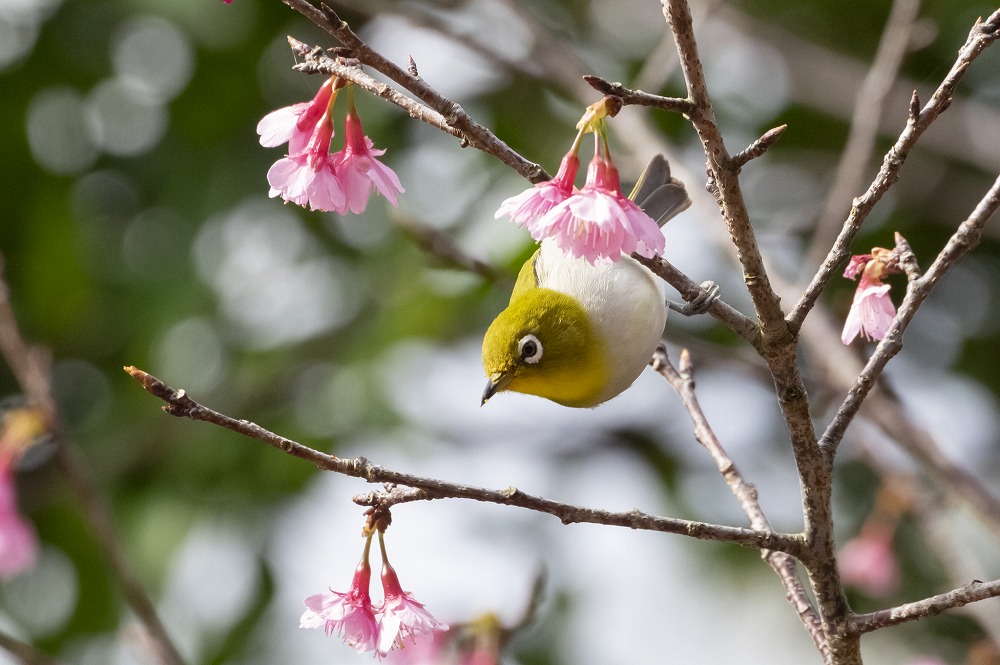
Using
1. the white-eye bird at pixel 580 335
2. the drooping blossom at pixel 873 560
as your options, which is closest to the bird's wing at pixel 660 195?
the white-eye bird at pixel 580 335

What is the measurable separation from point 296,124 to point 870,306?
1.29 meters

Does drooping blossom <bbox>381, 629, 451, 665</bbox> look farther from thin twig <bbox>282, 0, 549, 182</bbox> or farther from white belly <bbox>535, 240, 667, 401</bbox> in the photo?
thin twig <bbox>282, 0, 549, 182</bbox>

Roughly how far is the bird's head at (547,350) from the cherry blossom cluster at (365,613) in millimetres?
→ 897

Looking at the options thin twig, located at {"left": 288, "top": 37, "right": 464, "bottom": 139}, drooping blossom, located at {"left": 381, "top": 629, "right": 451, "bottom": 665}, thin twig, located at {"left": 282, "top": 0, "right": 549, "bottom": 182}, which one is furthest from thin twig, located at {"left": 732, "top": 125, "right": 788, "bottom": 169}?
drooping blossom, located at {"left": 381, "top": 629, "right": 451, "bottom": 665}

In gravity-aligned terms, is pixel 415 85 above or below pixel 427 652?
above

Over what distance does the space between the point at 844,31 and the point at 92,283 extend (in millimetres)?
5203

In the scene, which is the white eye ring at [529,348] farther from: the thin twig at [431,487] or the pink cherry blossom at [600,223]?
the thin twig at [431,487]

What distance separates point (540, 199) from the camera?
1925 millimetres

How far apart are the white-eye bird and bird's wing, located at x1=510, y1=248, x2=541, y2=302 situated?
152 millimetres

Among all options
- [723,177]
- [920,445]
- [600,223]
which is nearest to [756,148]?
[723,177]

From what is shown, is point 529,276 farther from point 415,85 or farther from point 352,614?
point 415,85

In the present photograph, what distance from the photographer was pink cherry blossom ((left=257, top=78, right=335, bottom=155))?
6.93ft

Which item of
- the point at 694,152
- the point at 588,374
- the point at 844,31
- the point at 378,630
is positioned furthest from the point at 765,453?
the point at 378,630

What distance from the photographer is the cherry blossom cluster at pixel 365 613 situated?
2119mm
